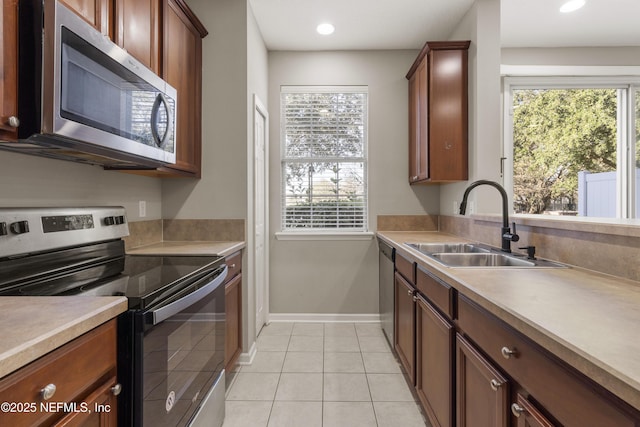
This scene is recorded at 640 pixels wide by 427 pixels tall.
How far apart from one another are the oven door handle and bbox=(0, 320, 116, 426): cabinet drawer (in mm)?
127

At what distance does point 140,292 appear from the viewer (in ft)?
3.67

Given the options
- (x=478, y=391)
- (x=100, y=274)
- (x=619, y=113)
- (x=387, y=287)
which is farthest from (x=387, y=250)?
(x=619, y=113)

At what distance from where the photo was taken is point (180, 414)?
129 centimetres

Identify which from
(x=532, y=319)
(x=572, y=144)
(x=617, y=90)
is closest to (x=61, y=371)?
(x=532, y=319)

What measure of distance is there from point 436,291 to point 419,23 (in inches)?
95.3

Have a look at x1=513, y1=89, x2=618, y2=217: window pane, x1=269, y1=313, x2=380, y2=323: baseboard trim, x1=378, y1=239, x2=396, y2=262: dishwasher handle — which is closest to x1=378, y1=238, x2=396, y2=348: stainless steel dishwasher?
x1=378, y1=239, x2=396, y2=262: dishwasher handle

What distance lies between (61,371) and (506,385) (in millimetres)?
1154

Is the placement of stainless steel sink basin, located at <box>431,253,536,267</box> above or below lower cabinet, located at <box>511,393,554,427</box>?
above

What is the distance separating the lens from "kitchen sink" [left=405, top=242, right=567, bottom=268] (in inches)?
64.4

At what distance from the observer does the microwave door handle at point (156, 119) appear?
1659mm

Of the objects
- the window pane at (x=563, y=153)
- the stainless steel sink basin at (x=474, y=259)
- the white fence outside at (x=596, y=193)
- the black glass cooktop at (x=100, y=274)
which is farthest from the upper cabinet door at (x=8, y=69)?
the white fence outside at (x=596, y=193)

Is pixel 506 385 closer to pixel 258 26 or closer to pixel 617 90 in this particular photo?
pixel 258 26

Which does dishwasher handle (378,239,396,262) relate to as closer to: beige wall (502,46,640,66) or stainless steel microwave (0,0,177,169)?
stainless steel microwave (0,0,177,169)

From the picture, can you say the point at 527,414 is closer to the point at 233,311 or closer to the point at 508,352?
the point at 508,352
